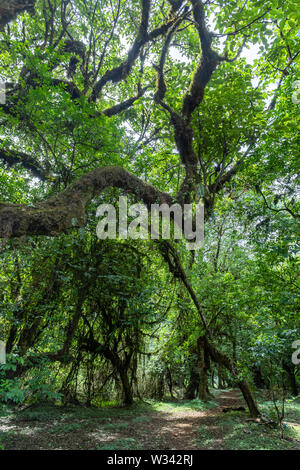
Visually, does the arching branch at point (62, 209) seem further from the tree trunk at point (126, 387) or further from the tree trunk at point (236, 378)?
the tree trunk at point (126, 387)

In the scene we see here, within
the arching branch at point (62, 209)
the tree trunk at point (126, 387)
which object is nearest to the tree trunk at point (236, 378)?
the tree trunk at point (126, 387)

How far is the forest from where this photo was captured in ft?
14.2

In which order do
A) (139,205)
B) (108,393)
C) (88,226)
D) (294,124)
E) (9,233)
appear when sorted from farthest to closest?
(108,393) < (139,205) < (88,226) < (294,124) < (9,233)

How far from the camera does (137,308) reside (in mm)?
4652

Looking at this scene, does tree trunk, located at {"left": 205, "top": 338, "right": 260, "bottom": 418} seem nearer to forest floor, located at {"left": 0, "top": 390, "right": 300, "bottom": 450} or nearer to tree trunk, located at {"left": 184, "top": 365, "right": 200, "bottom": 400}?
forest floor, located at {"left": 0, "top": 390, "right": 300, "bottom": 450}

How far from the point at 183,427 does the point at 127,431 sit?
1.62m

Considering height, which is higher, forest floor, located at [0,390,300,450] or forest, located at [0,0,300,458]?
forest, located at [0,0,300,458]

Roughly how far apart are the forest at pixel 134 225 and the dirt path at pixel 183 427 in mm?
71

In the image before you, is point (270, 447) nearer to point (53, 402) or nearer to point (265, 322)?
point (265, 322)

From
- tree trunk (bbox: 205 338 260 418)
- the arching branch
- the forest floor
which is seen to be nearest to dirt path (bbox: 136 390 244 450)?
the forest floor

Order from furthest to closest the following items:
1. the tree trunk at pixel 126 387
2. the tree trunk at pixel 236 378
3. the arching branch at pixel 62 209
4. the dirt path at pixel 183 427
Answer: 1. the tree trunk at pixel 126 387
2. the tree trunk at pixel 236 378
3. the dirt path at pixel 183 427
4. the arching branch at pixel 62 209

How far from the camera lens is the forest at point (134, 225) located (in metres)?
4.32
